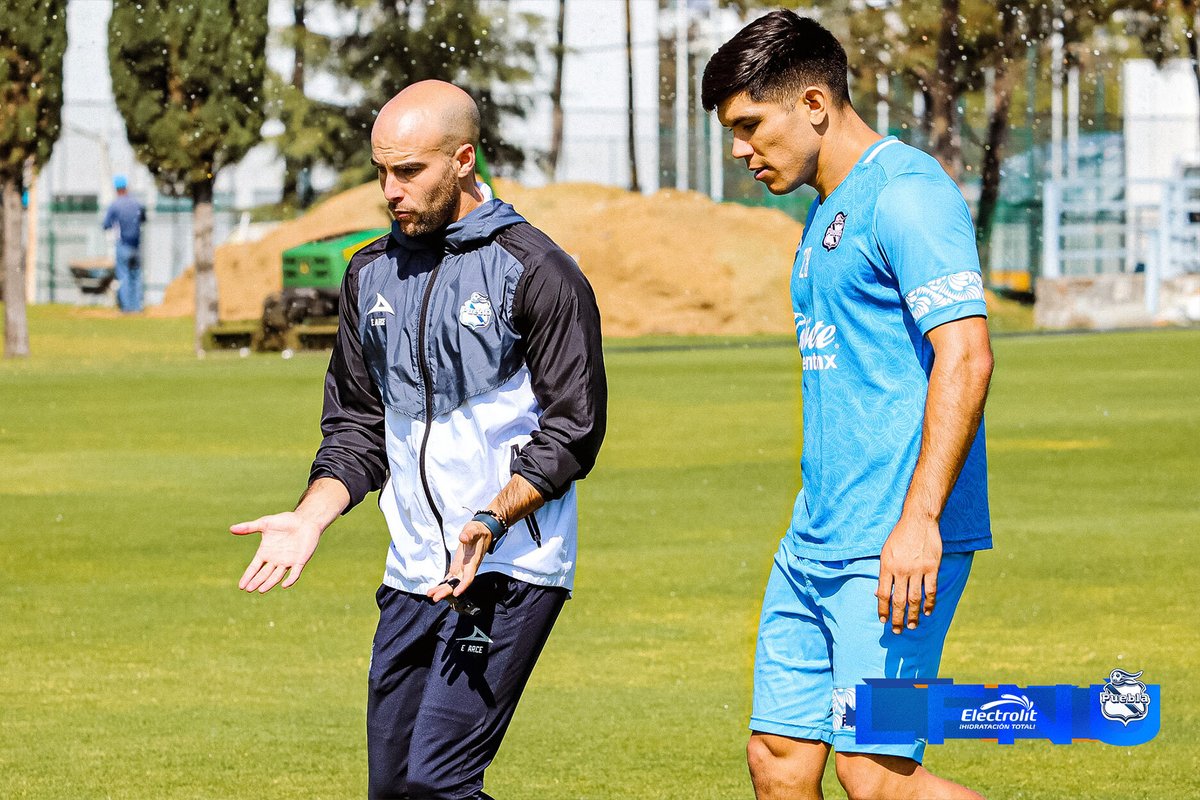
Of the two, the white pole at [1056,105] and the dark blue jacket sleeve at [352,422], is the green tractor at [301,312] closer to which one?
the white pole at [1056,105]

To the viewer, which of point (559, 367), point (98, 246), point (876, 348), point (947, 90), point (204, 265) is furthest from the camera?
point (98, 246)

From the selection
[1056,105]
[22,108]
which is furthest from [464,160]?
[1056,105]

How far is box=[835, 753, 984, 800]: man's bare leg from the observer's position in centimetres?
416

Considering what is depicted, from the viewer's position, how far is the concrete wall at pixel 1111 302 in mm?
35344

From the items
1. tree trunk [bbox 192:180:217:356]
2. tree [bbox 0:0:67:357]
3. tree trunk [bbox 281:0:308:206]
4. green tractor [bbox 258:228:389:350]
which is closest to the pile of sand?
green tractor [bbox 258:228:389:350]

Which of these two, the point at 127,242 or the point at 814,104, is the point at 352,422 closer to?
the point at 814,104

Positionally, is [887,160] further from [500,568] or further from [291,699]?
[291,699]

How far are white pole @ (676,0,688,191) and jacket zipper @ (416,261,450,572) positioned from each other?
42.3 metres

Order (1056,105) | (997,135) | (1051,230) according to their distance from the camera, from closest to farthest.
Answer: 1. (1051,230)
2. (997,135)
3. (1056,105)

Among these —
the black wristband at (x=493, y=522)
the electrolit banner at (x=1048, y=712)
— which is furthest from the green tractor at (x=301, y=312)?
the electrolit banner at (x=1048, y=712)

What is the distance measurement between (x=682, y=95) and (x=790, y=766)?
46975mm

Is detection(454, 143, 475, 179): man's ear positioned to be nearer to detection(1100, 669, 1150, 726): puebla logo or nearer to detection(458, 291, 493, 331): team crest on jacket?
detection(458, 291, 493, 331): team crest on jacket

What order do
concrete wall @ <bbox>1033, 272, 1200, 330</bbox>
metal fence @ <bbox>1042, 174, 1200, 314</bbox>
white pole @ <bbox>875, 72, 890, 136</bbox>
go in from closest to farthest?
concrete wall @ <bbox>1033, 272, 1200, 330</bbox>, metal fence @ <bbox>1042, 174, 1200, 314</bbox>, white pole @ <bbox>875, 72, 890, 136</bbox>

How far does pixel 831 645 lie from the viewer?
173 inches
